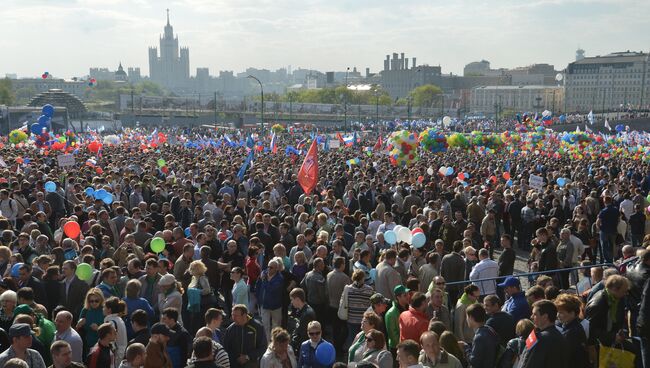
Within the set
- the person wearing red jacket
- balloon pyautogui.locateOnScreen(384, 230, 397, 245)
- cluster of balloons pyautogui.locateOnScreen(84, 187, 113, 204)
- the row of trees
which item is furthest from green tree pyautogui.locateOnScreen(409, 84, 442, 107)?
the person wearing red jacket

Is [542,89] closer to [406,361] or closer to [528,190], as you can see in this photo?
[528,190]

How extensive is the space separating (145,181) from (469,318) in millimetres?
11412

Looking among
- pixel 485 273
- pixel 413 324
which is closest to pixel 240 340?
pixel 413 324

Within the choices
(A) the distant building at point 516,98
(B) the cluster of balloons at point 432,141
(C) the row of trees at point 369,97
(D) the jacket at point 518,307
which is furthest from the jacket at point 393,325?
(A) the distant building at point 516,98

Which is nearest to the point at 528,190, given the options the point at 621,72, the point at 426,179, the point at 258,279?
the point at 426,179

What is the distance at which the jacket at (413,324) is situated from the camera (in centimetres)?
660

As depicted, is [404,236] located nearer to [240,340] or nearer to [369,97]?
[240,340]

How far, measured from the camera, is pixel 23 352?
5684 mm

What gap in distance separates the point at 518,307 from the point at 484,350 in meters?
1.19

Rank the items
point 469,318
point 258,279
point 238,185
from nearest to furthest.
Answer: point 469,318, point 258,279, point 238,185

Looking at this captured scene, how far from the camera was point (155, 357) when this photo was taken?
18.3 feet

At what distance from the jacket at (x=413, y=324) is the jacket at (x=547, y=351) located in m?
1.28

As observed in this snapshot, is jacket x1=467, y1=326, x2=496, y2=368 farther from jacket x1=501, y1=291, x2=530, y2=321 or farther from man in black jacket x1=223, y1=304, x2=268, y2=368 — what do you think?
man in black jacket x1=223, y1=304, x2=268, y2=368

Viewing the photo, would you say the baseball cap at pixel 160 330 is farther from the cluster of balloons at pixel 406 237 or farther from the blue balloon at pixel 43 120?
the blue balloon at pixel 43 120
